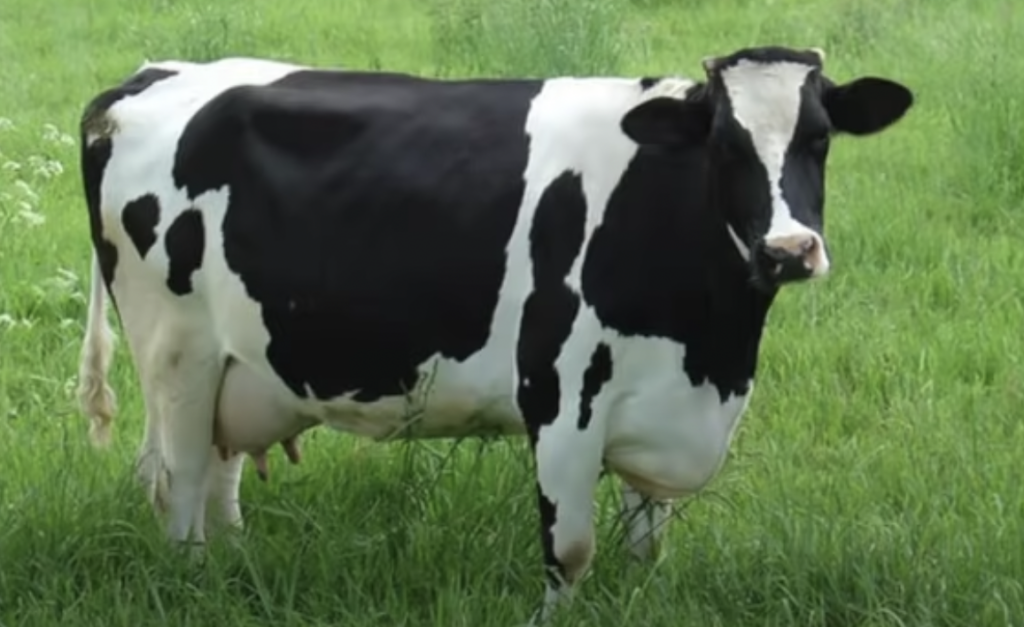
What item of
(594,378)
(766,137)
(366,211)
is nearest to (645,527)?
(594,378)

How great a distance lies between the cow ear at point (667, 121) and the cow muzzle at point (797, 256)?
1.19ft

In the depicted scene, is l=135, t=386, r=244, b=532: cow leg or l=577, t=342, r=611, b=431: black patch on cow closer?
l=577, t=342, r=611, b=431: black patch on cow

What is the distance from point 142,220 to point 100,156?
21cm

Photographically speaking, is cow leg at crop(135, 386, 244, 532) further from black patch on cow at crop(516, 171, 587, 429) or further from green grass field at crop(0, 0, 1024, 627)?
black patch on cow at crop(516, 171, 587, 429)

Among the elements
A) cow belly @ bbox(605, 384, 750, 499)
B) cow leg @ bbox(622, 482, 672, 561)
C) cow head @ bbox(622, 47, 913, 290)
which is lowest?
cow leg @ bbox(622, 482, 672, 561)

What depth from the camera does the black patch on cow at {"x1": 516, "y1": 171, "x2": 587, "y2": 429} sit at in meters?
3.92

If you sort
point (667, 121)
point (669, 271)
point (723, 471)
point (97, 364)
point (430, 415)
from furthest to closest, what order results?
point (723, 471) < point (97, 364) < point (430, 415) < point (669, 271) < point (667, 121)

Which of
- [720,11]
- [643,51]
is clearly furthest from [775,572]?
[720,11]

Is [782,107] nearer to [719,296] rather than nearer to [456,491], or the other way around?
[719,296]

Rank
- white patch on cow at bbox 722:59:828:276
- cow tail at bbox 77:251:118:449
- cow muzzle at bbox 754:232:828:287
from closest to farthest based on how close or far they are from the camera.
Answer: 1. cow muzzle at bbox 754:232:828:287
2. white patch on cow at bbox 722:59:828:276
3. cow tail at bbox 77:251:118:449

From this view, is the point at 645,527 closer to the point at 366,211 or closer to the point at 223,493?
the point at 366,211

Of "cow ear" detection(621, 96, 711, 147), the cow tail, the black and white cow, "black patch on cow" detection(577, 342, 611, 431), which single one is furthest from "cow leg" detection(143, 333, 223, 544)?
"cow ear" detection(621, 96, 711, 147)

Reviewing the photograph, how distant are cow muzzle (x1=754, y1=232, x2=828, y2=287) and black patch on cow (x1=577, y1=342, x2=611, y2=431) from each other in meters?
0.48

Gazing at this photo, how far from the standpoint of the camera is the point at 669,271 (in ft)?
12.8
